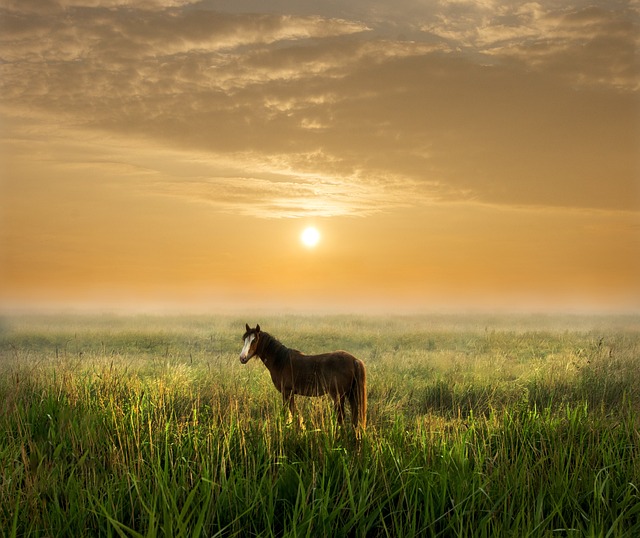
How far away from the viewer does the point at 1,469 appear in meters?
4.89

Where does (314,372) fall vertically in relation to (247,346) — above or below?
below

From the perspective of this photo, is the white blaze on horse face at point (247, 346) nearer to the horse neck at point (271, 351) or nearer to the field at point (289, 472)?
the horse neck at point (271, 351)

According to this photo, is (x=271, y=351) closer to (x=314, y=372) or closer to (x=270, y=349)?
(x=270, y=349)

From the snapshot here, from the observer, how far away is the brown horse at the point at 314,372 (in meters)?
7.83


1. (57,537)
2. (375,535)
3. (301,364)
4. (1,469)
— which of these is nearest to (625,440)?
(375,535)

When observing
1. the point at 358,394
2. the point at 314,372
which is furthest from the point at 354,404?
the point at 314,372

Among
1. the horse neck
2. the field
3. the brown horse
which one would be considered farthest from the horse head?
the field

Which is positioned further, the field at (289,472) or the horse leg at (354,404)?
the horse leg at (354,404)

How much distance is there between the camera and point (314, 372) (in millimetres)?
8000

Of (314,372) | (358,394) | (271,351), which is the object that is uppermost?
(271,351)

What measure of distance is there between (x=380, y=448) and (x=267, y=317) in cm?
2705

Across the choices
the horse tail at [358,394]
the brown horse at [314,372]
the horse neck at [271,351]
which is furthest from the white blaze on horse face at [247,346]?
the horse tail at [358,394]

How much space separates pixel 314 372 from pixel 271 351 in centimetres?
69

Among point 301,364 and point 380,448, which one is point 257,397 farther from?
point 380,448
